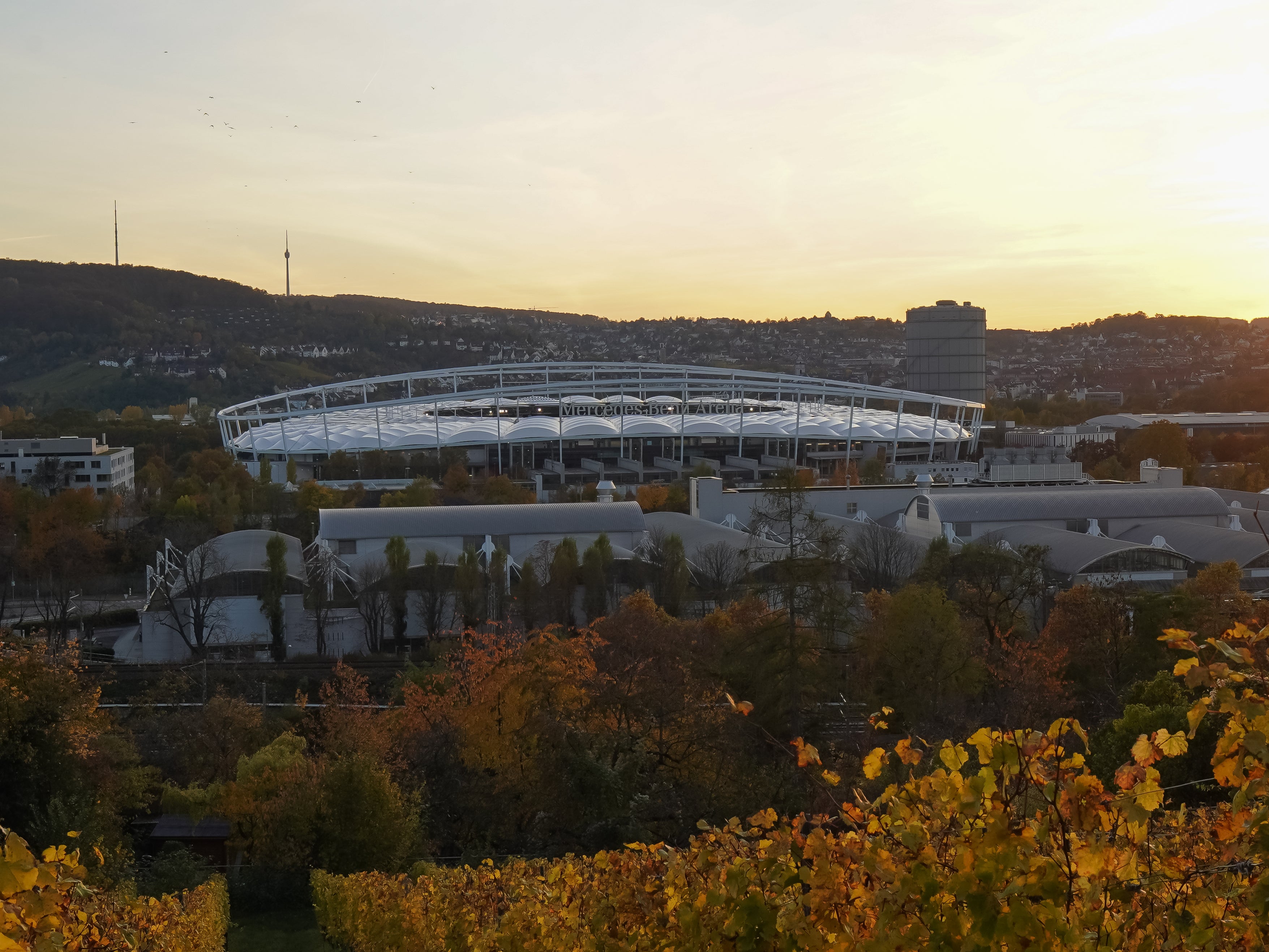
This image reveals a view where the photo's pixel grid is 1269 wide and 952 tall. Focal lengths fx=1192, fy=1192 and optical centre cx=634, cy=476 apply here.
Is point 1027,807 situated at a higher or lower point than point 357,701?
higher

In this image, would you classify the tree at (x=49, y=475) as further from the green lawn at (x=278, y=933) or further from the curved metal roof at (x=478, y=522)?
the green lawn at (x=278, y=933)

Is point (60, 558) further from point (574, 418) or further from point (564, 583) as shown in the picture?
point (574, 418)

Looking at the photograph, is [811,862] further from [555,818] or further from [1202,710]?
[555,818]

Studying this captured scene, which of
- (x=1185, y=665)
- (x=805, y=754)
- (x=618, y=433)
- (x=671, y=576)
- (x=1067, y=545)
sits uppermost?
(x=1185, y=665)

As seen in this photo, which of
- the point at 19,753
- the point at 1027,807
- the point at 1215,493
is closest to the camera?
the point at 1027,807

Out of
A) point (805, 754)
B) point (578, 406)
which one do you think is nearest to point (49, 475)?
point (578, 406)

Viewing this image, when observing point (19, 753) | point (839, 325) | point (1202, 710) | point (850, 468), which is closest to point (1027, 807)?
point (1202, 710)
